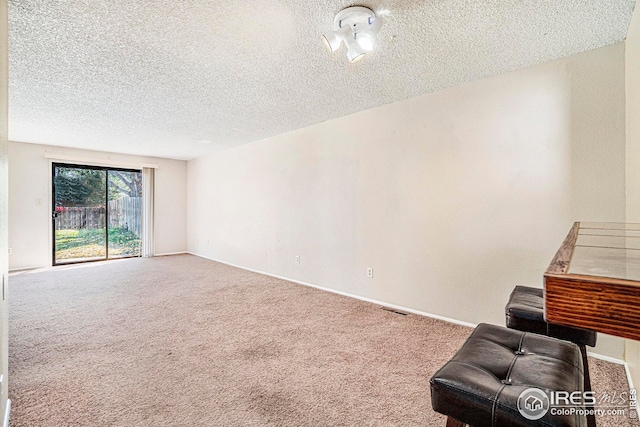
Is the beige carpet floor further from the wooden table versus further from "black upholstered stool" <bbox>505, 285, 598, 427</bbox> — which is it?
the wooden table

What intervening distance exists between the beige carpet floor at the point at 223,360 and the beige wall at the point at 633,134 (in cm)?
27

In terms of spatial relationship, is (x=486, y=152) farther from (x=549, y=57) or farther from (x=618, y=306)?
(x=618, y=306)

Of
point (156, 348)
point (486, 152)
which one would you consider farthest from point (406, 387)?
point (486, 152)

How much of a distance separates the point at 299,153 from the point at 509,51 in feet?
9.25

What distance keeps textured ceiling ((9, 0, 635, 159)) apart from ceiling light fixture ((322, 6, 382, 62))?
0.05 meters

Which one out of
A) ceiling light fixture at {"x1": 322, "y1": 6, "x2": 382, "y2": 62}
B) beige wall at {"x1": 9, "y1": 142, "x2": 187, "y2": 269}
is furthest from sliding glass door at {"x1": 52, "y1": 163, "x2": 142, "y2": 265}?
ceiling light fixture at {"x1": 322, "y1": 6, "x2": 382, "y2": 62}

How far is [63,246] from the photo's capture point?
19.0 feet

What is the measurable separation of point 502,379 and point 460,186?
2136 mm

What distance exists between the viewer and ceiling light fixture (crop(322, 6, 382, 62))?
1757 mm

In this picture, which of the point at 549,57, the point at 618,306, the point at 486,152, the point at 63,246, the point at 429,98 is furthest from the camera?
the point at 63,246

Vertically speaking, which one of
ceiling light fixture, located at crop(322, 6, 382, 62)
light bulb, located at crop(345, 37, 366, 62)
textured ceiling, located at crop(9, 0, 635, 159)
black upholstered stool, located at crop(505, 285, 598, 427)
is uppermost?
textured ceiling, located at crop(9, 0, 635, 159)

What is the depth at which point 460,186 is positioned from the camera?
2.86 meters

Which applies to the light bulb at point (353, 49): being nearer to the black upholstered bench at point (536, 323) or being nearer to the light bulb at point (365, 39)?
the light bulb at point (365, 39)

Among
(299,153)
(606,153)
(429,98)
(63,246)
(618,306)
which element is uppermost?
(429,98)
